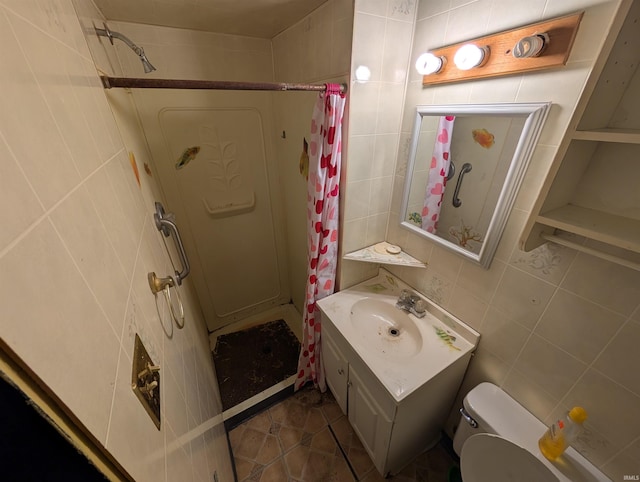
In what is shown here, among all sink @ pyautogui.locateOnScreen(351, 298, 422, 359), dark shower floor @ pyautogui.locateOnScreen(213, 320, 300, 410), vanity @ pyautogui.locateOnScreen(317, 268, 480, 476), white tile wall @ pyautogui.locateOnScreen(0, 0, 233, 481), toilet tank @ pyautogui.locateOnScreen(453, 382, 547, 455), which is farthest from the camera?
dark shower floor @ pyautogui.locateOnScreen(213, 320, 300, 410)

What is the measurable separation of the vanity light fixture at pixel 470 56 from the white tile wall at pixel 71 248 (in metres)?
1.12

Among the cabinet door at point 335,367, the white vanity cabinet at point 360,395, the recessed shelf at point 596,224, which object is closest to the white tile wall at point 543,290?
the recessed shelf at point 596,224

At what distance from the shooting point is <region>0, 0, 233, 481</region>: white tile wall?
0.25m

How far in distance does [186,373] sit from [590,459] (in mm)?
1482

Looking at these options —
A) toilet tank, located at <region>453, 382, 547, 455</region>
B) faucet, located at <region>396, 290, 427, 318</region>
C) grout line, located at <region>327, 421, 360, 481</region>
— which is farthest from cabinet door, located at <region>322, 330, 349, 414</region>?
toilet tank, located at <region>453, 382, 547, 455</region>

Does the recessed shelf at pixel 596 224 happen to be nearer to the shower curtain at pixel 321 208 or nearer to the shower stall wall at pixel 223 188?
the shower curtain at pixel 321 208

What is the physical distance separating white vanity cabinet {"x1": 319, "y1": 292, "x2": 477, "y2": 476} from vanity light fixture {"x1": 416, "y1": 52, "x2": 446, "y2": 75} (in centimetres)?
116

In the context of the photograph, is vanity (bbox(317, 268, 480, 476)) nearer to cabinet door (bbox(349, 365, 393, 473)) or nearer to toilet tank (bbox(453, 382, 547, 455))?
cabinet door (bbox(349, 365, 393, 473))

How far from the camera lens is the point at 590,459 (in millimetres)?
872

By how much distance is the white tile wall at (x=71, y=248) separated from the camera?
0.25 m

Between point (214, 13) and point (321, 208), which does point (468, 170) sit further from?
point (214, 13)

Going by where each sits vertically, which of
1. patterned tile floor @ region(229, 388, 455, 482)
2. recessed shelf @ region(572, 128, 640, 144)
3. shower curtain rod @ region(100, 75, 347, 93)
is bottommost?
patterned tile floor @ region(229, 388, 455, 482)

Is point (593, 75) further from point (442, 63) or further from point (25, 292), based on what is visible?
point (25, 292)

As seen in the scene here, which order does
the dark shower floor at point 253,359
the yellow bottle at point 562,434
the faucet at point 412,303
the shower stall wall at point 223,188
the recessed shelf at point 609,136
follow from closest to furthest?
the recessed shelf at point 609,136 < the yellow bottle at point 562,434 < the faucet at point 412,303 < the shower stall wall at point 223,188 < the dark shower floor at point 253,359
